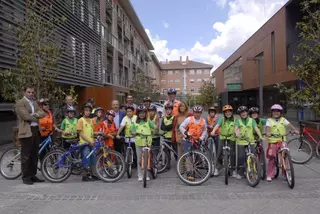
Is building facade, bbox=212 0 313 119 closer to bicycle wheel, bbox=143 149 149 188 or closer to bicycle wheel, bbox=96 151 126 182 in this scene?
bicycle wheel, bbox=143 149 149 188

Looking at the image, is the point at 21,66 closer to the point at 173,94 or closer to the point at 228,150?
the point at 173,94

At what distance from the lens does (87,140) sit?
6.61m

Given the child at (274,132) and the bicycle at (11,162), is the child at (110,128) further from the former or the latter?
the child at (274,132)

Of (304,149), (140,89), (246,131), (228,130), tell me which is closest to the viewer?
(246,131)

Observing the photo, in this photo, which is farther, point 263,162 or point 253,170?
point 263,162

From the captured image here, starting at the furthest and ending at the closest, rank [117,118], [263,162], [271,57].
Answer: [271,57] → [117,118] → [263,162]

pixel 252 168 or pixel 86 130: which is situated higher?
pixel 86 130


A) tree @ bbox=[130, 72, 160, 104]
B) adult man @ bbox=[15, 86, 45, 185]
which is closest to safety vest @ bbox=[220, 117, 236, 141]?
adult man @ bbox=[15, 86, 45, 185]

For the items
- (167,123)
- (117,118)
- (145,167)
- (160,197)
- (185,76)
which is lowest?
(160,197)

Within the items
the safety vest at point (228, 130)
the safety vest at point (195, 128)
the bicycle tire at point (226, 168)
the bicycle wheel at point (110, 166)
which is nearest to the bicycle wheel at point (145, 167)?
the bicycle wheel at point (110, 166)

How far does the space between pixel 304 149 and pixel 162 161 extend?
4.50 meters

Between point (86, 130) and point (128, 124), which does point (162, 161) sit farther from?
point (86, 130)

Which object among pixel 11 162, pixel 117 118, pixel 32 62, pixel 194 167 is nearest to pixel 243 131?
pixel 194 167

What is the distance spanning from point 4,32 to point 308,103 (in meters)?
10.4
